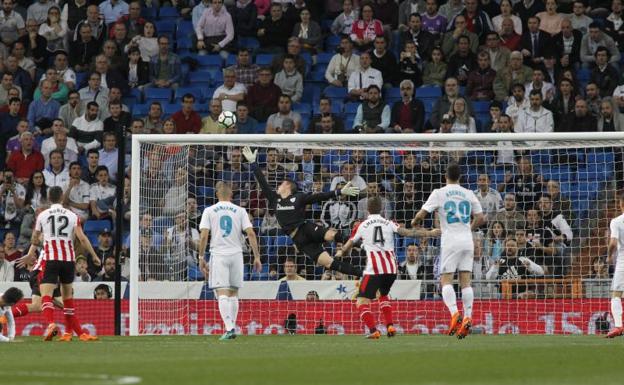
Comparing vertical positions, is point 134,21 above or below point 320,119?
above

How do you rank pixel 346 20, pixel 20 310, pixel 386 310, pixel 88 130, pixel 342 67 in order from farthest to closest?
pixel 346 20 < pixel 342 67 < pixel 88 130 < pixel 20 310 < pixel 386 310

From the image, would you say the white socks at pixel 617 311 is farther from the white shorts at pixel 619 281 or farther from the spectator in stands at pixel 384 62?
the spectator in stands at pixel 384 62

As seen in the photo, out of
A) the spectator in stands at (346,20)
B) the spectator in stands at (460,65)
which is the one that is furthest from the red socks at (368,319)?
the spectator in stands at (346,20)

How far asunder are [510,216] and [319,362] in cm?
→ 895

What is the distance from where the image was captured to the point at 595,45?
80.0ft

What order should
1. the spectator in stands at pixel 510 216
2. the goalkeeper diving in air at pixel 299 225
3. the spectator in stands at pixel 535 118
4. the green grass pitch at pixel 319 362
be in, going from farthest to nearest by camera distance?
1. the spectator in stands at pixel 535 118
2. the spectator in stands at pixel 510 216
3. the goalkeeper diving in air at pixel 299 225
4. the green grass pitch at pixel 319 362

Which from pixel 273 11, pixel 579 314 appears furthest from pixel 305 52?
pixel 579 314

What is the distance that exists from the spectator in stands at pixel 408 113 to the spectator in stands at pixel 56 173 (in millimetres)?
5861

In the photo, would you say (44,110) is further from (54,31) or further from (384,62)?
(384,62)

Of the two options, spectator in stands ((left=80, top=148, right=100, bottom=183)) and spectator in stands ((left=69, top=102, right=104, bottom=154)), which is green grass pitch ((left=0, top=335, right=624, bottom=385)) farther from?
spectator in stands ((left=69, top=102, right=104, bottom=154))

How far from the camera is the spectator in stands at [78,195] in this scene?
23062 millimetres

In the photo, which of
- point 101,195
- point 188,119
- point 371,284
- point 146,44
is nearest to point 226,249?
point 371,284

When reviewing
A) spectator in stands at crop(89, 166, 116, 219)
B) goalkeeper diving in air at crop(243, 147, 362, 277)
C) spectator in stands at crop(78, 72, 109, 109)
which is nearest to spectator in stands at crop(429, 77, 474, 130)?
goalkeeper diving in air at crop(243, 147, 362, 277)

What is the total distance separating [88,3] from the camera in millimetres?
27781
